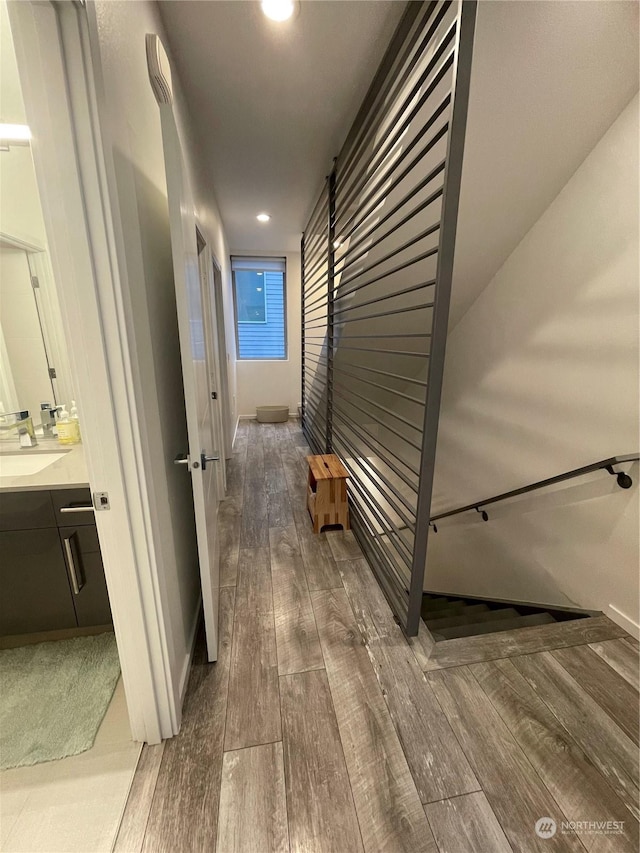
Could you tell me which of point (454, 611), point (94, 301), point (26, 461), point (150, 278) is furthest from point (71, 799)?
point (454, 611)

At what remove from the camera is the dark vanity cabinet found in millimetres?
1320

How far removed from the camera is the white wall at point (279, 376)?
5.64 metres

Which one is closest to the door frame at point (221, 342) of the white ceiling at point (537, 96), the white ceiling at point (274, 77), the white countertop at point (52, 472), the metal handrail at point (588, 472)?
the white ceiling at point (274, 77)

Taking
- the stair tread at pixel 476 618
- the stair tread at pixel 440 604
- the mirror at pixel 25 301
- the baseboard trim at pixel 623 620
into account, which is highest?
the mirror at pixel 25 301

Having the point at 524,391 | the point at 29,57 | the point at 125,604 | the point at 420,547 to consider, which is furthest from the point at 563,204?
the point at 125,604

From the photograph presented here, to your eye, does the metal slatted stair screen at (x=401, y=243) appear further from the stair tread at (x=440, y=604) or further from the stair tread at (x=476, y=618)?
the stair tread at (x=440, y=604)

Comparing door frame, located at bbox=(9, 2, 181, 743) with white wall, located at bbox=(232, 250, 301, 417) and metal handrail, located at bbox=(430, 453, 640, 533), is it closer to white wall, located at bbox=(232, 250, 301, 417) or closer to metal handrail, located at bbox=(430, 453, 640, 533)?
metal handrail, located at bbox=(430, 453, 640, 533)

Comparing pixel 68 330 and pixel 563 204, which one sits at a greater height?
pixel 563 204

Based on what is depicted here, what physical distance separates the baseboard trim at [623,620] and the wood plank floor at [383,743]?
0.04m

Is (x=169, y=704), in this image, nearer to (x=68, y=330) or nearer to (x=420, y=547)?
(x=420, y=547)

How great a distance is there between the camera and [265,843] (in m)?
0.93

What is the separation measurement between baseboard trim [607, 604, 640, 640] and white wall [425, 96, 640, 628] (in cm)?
1

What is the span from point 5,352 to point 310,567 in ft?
6.57

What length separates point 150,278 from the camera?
112 centimetres
